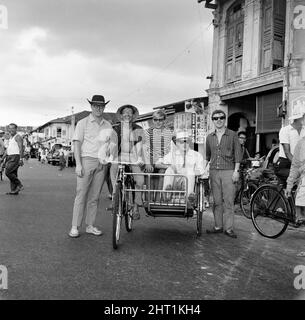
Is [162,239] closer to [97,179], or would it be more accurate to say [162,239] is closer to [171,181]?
[171,181]

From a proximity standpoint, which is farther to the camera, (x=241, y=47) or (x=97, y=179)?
(x=241, y=47)

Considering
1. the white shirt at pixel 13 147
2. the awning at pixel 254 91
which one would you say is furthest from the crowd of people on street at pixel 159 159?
the awning at pixel 254 91

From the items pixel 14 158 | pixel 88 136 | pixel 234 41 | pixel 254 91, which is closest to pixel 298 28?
pixel 254 91

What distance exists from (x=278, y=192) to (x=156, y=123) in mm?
2146

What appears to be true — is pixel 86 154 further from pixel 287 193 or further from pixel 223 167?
pixel 287 193

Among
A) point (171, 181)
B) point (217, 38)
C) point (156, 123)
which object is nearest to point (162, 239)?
point (171, 181)

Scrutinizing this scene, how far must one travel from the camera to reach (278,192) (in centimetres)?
638

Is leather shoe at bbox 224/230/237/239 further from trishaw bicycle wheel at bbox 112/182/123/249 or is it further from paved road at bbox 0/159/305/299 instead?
trishaw bicycle wheel at bbox 112/182/123/249

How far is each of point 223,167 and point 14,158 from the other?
23.7 ft

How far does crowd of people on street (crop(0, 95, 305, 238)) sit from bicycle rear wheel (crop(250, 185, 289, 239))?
239 millimetres

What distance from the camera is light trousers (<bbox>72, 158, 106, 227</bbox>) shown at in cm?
612

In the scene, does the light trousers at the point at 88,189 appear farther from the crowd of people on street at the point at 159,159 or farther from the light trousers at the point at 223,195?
the light trousers at the point at 223,195

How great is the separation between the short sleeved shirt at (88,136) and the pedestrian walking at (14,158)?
6.11 metres

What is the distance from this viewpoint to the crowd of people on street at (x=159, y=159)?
6070mm
